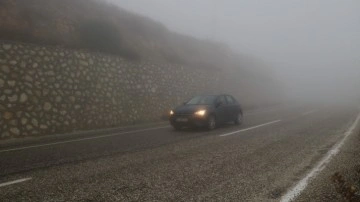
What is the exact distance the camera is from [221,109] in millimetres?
14047

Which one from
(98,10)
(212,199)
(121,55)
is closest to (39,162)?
(212,199)

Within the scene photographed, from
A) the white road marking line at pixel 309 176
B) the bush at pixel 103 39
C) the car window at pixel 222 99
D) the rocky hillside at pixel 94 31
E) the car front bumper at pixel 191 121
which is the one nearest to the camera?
the white road marking line at pixel 309 176

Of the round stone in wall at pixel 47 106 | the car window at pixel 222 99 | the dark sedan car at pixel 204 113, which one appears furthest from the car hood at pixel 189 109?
the round stone in wall at pixel 47 106

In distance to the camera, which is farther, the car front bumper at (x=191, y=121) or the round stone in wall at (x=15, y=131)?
the car front bumper at (x=191, y=121)

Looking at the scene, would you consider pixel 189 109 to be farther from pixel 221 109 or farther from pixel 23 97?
pixel 23 97

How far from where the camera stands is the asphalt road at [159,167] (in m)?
4.88

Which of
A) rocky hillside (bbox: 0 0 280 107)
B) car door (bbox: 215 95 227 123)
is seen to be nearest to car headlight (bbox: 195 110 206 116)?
car door (bbox: 215 95 227 123)

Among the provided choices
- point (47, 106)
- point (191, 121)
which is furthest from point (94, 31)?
point (191, 121)

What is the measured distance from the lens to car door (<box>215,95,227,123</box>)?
13.8 metres

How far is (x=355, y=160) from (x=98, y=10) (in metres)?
19.4

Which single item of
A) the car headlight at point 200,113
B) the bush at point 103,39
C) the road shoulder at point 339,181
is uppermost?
the bush at point 103,39

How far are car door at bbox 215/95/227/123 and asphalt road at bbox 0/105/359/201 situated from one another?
10.4 ft

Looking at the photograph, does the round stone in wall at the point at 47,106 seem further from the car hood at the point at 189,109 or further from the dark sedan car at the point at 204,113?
the car hood at the point at 189,109

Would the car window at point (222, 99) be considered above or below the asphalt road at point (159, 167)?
above
